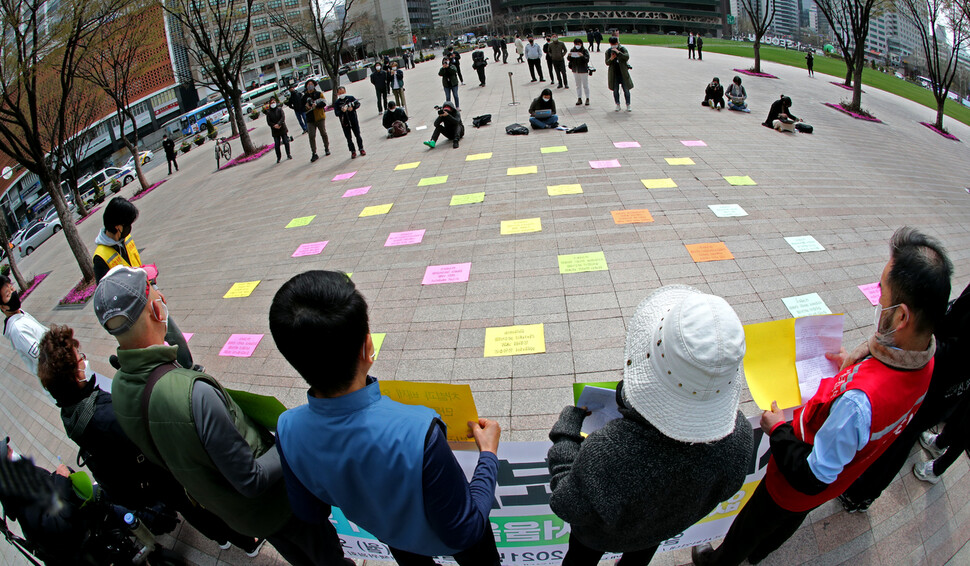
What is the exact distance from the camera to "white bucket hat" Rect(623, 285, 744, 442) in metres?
1.39

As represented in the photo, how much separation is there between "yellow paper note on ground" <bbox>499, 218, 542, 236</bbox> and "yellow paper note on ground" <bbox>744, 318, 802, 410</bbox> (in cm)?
525

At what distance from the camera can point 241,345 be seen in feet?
20.5

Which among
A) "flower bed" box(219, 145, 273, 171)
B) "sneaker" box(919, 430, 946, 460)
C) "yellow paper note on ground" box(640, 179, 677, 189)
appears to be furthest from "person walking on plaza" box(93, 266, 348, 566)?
"flower bed" box(219, 145, 273, 171)

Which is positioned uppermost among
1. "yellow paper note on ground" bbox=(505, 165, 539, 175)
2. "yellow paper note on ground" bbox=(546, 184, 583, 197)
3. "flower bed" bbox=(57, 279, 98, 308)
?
"yellow paper note on ground" bbox=(505, 165, 539, 175)

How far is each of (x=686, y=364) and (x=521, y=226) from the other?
663 cm

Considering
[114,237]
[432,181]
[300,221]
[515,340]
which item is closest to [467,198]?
[432,181]

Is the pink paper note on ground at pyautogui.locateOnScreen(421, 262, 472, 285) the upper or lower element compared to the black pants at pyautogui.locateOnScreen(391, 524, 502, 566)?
lower

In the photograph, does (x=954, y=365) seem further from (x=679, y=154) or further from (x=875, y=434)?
(x=679, y=154)

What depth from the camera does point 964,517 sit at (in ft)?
10.8

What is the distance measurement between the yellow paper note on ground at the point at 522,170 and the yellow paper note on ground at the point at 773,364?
8003 mm

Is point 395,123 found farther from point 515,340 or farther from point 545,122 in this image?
point 515,340

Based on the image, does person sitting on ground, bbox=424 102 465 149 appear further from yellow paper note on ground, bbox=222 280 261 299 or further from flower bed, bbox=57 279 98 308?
flower bed, bbox=57 279 98 308

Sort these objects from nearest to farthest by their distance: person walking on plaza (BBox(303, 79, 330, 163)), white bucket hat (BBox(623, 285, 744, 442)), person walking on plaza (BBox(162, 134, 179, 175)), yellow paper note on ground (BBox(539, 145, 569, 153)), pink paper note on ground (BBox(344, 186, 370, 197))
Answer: white bucket hat (BBox(623, 285, 744, 442))
pink paper note on ground (BBox(344, 186, 370, 197))
yellow paper note on ground (BBox(539, 145, 569, 153))
person walking on plaza (BBox(303, 79, 330, 163))
person walking on plaza (BBox(162, 134, 179, 175))

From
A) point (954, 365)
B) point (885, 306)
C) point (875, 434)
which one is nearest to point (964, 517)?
point (954, 365)
